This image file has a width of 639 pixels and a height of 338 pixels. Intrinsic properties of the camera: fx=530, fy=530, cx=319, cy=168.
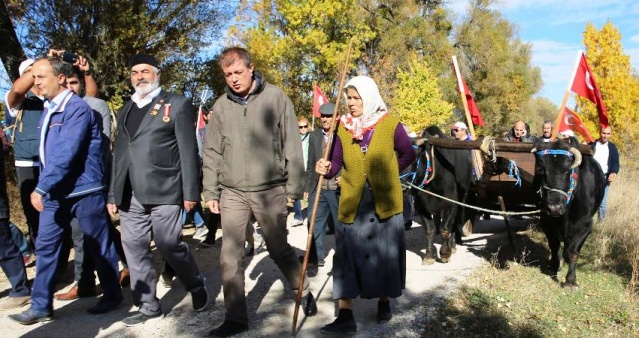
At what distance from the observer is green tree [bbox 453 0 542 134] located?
41.6 metres

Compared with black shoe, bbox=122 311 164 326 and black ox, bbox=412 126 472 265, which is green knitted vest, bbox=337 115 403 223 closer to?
black shoe, bbox=122 311 164 326

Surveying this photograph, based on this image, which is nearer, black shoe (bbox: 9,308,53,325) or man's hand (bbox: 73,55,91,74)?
black shoe (bbox: 9,308,53,325)

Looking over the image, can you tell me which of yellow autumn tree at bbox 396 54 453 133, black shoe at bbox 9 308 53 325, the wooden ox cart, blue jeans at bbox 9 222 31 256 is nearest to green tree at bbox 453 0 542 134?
yellow autumn tree at bbox 396 54 453 133

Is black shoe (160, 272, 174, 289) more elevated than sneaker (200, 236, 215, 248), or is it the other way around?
black shoe (160, 272, 174, 289)

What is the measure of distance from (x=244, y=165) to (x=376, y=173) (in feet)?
3.42

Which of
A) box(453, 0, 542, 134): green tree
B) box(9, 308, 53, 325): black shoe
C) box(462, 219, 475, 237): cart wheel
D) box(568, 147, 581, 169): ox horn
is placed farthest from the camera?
box(453, 0, 542, 134): green tree

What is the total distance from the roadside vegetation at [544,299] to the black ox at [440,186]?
706 mm

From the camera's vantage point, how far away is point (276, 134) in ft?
14.0

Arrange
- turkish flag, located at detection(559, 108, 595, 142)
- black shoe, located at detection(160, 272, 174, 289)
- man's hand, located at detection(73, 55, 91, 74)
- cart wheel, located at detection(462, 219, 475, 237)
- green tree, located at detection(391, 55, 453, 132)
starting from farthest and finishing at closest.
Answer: green tree, located at detection(391, 55, 453, 132), cart wheel, located at detection(462, 219, 475, 237), turkish flag, located at detection(559, 108, 595, 142), black shoe, located at detection(160, 272, 174, 289), man's hand, located at detection(73, 55, 91, 74)

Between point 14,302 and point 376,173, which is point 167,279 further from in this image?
point 376,173

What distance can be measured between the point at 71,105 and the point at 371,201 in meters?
2.60

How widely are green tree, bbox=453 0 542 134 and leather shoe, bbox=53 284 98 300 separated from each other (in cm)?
3991

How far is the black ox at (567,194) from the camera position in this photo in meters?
5.24

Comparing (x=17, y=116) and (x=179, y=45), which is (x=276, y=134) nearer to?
(x=17, y=116)
